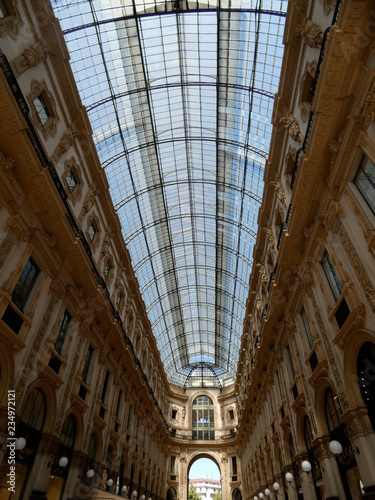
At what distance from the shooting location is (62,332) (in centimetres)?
1591

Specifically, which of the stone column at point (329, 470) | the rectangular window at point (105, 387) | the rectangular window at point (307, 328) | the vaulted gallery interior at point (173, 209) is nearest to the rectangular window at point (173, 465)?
the vaulted gallery interior at point (173, 209)

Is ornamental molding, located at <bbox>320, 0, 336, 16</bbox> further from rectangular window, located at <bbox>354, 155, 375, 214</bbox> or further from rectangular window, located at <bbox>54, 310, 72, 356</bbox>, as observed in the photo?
rectangular window, located at <bbox>54, 310, 72, 356</bbox>

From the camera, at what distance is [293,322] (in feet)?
57.7

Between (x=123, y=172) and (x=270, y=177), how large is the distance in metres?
12.7

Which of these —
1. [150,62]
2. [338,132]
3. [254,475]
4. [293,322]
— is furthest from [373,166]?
[254,475]

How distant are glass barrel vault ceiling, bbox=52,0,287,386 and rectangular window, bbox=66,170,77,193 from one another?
21.0 ft

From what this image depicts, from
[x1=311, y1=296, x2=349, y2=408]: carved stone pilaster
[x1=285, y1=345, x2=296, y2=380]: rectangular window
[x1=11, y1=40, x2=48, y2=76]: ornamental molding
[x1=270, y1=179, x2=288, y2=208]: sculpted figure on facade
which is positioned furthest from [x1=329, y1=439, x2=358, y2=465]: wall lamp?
[x1=11, y1=40, x2=48, y2=76]: ornamental molding

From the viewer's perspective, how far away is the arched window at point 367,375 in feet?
33.0

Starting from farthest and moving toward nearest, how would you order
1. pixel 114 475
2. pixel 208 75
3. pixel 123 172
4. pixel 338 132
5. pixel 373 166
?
pixel 123 172 → pixel 208 75 → pixel 114 475 → pixel 338 132 → pixel 373 166

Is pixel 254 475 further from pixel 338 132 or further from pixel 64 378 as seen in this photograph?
pixel 338 132

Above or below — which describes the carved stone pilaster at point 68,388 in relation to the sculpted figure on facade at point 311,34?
below

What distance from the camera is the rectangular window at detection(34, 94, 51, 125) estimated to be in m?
14.0

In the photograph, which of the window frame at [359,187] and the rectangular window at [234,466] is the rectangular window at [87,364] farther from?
the rectangular window at [234,466]

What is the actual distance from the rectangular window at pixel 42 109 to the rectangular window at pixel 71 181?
112 inches
